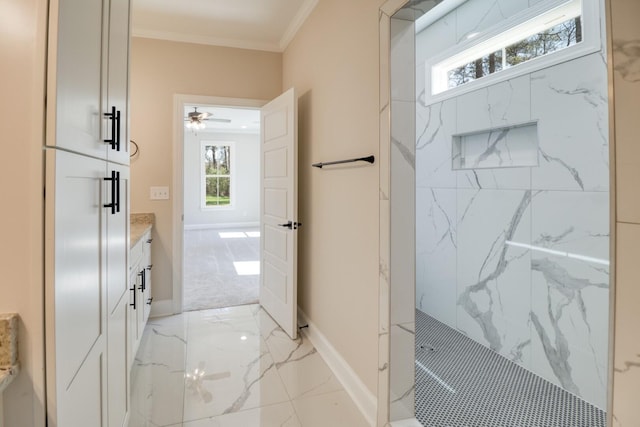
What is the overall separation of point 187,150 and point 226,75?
652 cm

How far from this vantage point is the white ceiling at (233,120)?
7391mm

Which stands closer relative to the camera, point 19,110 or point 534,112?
point 19,110

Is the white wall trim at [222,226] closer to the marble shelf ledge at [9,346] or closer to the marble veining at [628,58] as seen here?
the marble shelf ledge at [9,346]

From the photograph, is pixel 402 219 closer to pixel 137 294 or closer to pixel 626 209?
pixel 626 209

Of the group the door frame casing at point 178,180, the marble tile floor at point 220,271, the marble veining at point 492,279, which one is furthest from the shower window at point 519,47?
the marble tile floor at point 220,271

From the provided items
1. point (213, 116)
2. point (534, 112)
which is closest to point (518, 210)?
point (534, 112)

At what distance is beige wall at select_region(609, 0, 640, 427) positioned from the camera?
73cm

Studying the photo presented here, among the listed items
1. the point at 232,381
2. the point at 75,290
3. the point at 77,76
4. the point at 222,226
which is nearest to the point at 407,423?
the point at 232,381

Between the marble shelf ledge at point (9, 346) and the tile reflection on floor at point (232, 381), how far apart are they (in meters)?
1.38

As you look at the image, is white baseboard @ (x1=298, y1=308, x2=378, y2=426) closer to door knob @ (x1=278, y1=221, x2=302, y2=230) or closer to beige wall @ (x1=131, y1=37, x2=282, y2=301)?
door knob @ (x1=278, y1=221, x2=302, y2=230)

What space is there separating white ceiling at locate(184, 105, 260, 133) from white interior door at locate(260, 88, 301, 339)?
3.67 m

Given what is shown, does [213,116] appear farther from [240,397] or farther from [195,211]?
[240,397]

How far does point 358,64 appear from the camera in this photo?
2141 mm

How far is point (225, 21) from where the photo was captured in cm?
326
